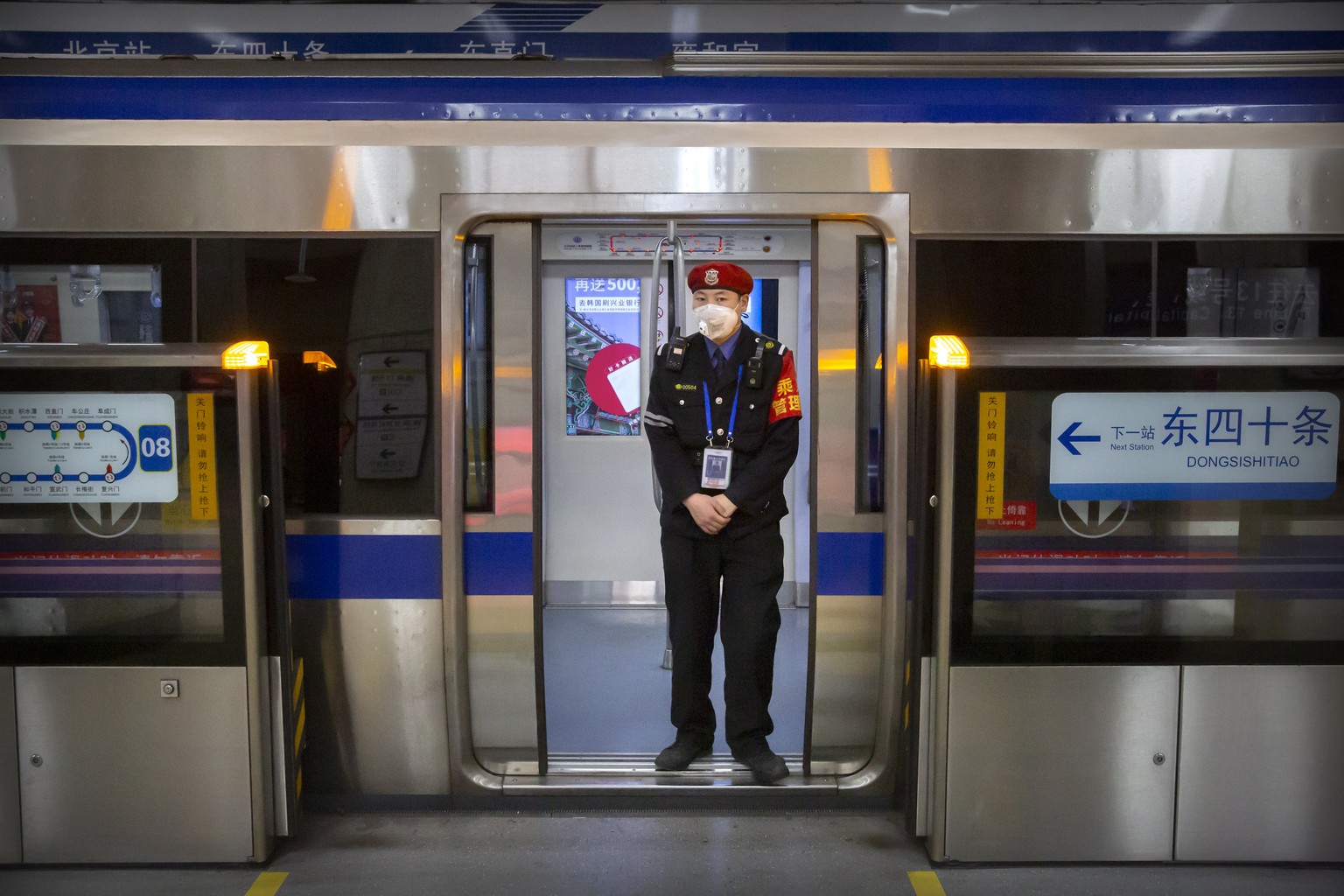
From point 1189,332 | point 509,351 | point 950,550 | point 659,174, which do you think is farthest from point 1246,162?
point 509,351

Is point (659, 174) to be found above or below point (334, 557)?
above

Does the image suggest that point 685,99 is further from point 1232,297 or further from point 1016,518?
point 1232,297

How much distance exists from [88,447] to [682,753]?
215cm

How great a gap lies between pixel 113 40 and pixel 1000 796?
12.3 ft

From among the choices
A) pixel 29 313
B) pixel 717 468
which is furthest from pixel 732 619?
pixel 29 313

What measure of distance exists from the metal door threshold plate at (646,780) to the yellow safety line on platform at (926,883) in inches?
16.3

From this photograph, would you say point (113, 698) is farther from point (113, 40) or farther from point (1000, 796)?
point (1000, 796)

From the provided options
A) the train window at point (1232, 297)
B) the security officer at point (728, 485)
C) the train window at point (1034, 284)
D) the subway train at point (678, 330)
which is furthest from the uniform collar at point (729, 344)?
the train window at point (1232, 297)

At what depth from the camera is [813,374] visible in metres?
3.08

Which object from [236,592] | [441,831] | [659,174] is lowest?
[441,831]

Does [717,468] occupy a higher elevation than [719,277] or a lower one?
lower

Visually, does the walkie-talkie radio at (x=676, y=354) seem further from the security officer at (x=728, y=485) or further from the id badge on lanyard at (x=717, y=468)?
the id badge on lanyard at (x=717, y=468)

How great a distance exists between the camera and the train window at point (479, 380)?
3.08 metres

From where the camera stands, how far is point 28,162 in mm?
2969
